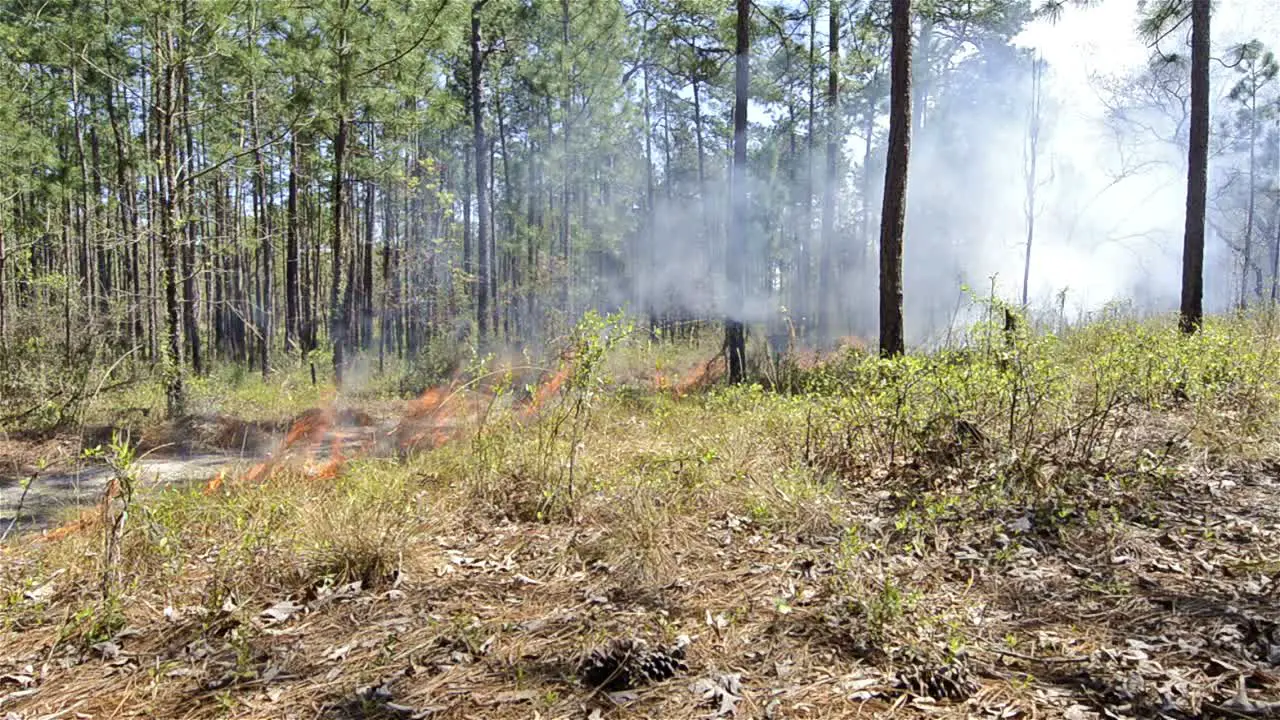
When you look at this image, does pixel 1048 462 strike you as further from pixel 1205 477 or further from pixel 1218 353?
pixel 1218 353

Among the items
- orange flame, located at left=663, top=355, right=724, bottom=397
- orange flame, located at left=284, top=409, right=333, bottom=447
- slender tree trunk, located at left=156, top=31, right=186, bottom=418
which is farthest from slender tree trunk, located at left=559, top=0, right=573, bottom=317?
slender tree trunk, located at left=156, top=31, right=186, bottom=418

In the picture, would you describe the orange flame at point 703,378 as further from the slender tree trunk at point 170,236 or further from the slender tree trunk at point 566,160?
the slender tree trunk at point 566,160

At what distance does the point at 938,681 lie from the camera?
184 centimetres

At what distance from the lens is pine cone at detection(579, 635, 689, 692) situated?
73.2 inches

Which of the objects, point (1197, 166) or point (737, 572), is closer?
point (737, 572)

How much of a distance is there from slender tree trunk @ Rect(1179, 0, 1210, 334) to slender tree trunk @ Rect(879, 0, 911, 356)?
3.90 m

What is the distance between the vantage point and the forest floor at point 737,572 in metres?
1.84

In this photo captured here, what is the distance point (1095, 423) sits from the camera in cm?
362

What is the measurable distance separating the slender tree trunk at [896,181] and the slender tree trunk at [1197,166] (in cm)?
390

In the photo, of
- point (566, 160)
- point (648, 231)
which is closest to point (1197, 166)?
point (566, 160)

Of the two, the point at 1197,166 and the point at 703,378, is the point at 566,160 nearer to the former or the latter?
the point at 703,378

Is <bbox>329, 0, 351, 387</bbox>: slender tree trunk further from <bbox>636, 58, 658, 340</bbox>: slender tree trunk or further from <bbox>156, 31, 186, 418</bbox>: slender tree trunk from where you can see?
<bbox>636, 58, 658, 340</bbox>: slender tree trunk

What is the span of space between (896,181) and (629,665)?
22.1 ft

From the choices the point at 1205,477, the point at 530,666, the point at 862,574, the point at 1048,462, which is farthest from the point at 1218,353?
the point at 530,666
